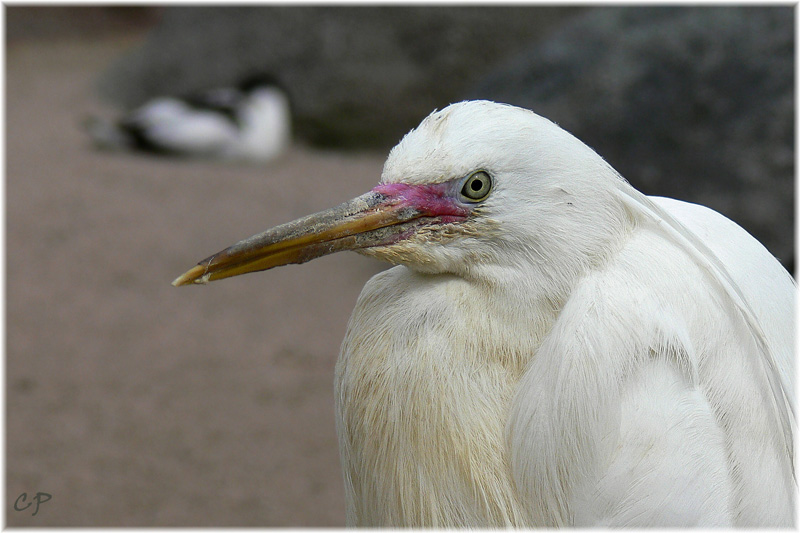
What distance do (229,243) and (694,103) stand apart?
11.4 feet

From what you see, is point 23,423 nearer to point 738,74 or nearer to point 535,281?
point 535,281

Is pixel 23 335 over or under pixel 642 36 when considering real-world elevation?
under

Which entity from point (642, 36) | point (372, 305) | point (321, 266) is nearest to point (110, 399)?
point (321, 266)

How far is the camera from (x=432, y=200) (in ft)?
4.74

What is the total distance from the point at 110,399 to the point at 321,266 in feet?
7.37

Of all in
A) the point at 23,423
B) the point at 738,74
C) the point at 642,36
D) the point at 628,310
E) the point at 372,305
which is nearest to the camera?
the point at 628,310

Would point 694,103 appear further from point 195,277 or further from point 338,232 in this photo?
point 195,277

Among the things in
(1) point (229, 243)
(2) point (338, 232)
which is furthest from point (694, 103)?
→ (2) point (338, 232)

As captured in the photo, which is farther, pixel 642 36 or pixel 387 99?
pixel 387 99

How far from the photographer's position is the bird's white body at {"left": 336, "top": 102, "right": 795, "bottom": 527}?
140cm

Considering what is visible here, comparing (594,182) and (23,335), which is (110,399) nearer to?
(23,335)

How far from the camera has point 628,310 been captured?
141 cm

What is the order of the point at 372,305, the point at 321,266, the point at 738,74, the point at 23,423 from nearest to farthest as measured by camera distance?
1. the point at 372,305
2. the point at 23,423
3. the point at 738,74
4. the point at 321,266

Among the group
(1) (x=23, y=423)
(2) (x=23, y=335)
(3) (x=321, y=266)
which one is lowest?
(1) (x=23, y=423)
